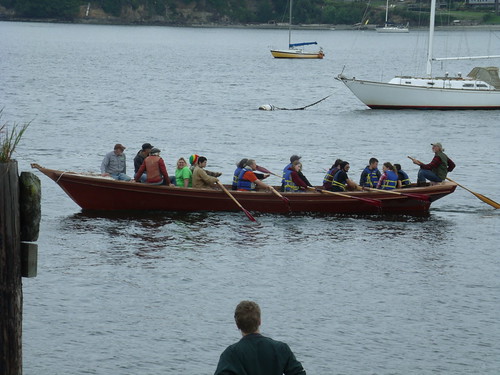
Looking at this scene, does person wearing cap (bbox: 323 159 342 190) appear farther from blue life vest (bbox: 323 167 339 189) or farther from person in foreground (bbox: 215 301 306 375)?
person in foreground (bbox: 215 301 306 375)

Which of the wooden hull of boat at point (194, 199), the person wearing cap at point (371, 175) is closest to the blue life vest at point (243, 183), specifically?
the wooden hull of boat at point (194, 199)

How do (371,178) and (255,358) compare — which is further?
(371,178)

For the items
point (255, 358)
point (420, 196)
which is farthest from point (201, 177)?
point (255, 358)

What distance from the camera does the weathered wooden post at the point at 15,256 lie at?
9602 mm

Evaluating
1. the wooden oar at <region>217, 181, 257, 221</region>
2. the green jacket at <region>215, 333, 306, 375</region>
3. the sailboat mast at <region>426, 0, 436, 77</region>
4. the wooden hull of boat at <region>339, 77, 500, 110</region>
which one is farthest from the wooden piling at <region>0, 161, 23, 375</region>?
the wooden hull of boat at <region>339, 77, 500, 110</region>

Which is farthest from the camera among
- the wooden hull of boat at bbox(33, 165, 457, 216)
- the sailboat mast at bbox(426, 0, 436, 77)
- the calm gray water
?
the sailboat mast at bbox(426, 0, 436, 77)

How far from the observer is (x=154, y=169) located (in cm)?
2562

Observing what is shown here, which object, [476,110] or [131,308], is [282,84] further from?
[131,308]

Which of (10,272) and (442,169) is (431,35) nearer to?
(442,169)

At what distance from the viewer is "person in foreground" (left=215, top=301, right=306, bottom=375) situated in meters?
8.68

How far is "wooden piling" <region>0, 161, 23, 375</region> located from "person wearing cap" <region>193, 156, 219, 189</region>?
1588cm

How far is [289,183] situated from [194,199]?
2.44 m

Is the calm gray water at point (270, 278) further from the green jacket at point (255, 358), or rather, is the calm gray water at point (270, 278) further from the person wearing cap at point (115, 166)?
the green jacket at point (255, 358)

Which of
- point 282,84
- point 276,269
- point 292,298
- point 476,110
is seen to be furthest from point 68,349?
point 282,84
